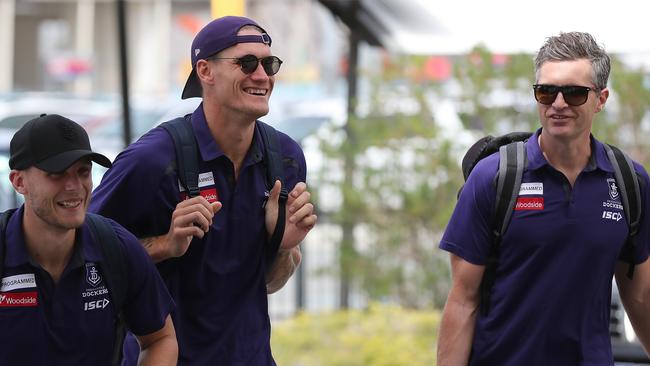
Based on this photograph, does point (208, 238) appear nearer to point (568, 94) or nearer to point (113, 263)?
point (113, 263)

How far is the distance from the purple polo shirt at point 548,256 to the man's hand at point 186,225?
0.86 m

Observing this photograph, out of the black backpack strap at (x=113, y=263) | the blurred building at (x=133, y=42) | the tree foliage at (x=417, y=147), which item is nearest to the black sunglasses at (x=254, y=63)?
the black backpack strap at (x=113, y=263)

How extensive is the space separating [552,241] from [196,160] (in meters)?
1.27

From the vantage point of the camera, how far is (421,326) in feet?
29.3

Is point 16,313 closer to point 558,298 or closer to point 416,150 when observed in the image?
point 558,298

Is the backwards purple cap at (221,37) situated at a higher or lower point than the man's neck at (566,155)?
higher

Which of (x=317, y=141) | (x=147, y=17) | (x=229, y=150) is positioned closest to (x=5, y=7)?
(x=147, y=17)

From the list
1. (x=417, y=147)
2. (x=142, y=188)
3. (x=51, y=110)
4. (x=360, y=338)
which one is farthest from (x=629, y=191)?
(x=51, y=110)

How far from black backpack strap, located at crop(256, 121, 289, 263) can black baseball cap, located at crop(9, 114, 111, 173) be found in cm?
91

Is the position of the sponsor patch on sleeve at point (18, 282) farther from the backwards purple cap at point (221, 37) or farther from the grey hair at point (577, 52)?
the grey hair at point (577, 52)

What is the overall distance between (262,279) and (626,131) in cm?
629

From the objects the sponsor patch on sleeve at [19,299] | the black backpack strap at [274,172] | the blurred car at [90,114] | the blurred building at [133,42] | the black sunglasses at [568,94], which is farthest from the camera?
the blurred building at [133,42]

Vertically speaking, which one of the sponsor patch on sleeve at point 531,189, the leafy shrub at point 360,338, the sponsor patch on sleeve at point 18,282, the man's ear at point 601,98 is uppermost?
the man's ear at point 601,98

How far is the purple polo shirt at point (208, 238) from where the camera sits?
4.02 m
